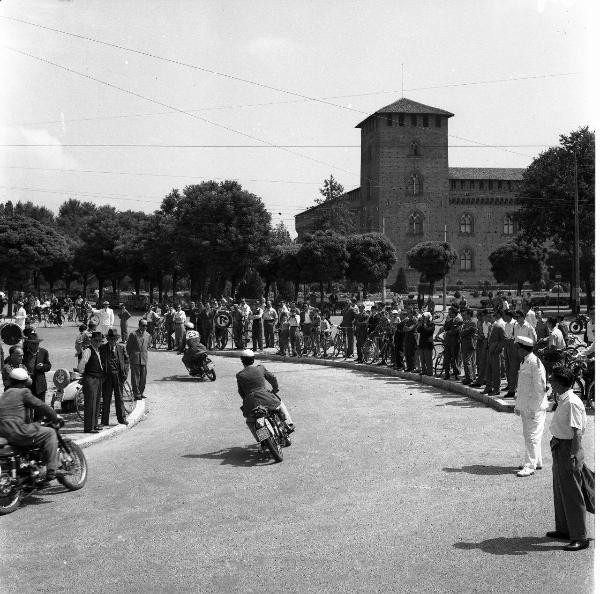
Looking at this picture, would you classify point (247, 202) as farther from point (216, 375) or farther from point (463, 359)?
point (463, 359)

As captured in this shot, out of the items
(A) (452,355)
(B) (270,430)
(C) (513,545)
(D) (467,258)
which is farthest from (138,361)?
(D) (467,258)

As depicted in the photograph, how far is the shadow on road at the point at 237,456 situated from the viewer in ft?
32.4

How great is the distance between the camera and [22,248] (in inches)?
2010

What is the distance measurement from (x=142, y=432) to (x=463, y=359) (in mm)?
7205

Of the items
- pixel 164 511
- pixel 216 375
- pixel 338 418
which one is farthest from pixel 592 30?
pixel 216 375

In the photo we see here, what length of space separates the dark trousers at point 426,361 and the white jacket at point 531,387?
8359mm

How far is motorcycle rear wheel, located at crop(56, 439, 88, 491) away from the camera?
8586 millimetres

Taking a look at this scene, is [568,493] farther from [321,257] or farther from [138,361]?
[321,257]

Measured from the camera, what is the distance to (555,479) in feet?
22.2

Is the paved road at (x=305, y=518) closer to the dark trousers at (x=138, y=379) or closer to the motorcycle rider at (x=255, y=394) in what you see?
the motorcycle rider at (x=255, y=394)

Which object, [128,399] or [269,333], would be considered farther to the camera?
[269,333]

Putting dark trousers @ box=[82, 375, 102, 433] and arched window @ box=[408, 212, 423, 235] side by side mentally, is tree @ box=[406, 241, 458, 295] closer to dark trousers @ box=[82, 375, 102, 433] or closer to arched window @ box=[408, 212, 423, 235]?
arched window @ box=[408, 212, 423, 235]

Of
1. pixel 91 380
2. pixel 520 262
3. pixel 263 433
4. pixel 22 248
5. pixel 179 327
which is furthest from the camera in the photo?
pixel 520 262

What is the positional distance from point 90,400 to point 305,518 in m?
5.53
